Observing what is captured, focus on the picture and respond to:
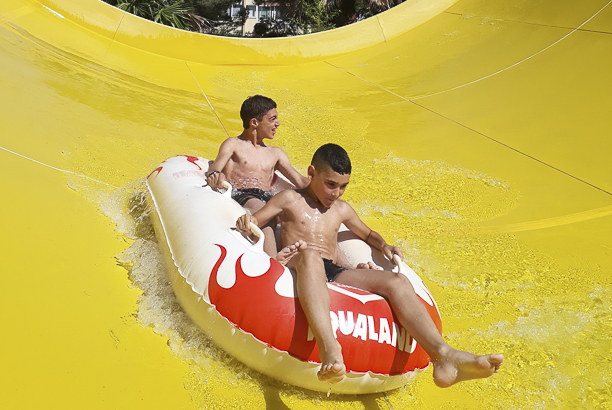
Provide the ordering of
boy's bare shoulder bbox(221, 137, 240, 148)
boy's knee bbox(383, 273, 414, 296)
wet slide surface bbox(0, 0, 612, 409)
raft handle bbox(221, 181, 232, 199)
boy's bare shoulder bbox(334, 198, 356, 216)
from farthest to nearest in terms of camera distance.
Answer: boy's bare shoulder bbox(221, 137, 240, 148) < raft handle bbox(221, 181, 232, 199) < boy's bare shoulder bbox(334, 198, 356, 216) < wet slide surface bbox(0, 0, 612, 409) < boy's knee bbox(383, 273, 414, 296)

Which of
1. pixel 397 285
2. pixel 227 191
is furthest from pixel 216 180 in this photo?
pixel 397 285

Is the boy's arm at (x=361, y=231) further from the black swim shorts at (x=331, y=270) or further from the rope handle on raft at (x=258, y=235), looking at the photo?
the rope handle on raft at (x=258, y=235)

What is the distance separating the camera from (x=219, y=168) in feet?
10.7

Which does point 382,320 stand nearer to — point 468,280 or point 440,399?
point 440,399

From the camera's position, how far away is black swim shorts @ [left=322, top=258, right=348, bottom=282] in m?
2.49

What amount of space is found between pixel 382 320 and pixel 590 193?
3.17 metres

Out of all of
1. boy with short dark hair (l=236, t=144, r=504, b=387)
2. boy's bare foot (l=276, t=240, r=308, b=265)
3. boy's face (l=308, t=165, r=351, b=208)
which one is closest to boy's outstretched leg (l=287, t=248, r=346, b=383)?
boy with short dark hair (l=236, t=144, r=504, b=387)

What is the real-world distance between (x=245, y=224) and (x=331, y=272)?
50 centimetres

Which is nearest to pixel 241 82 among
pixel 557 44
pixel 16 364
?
pixel 557 44

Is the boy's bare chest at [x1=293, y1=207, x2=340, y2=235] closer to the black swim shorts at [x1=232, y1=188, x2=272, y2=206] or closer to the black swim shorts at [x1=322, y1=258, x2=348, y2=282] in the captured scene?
the black swim shorts at [x1=322, y1=258, x2=348, y2=282]

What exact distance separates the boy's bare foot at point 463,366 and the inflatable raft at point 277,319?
0.28 meters

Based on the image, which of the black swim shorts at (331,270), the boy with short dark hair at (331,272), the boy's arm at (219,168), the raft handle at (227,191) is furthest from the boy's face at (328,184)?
the boy's arm at (219,168)

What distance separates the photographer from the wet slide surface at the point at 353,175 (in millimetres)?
2348

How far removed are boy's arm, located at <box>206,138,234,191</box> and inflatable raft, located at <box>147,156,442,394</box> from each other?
0.60 meters
